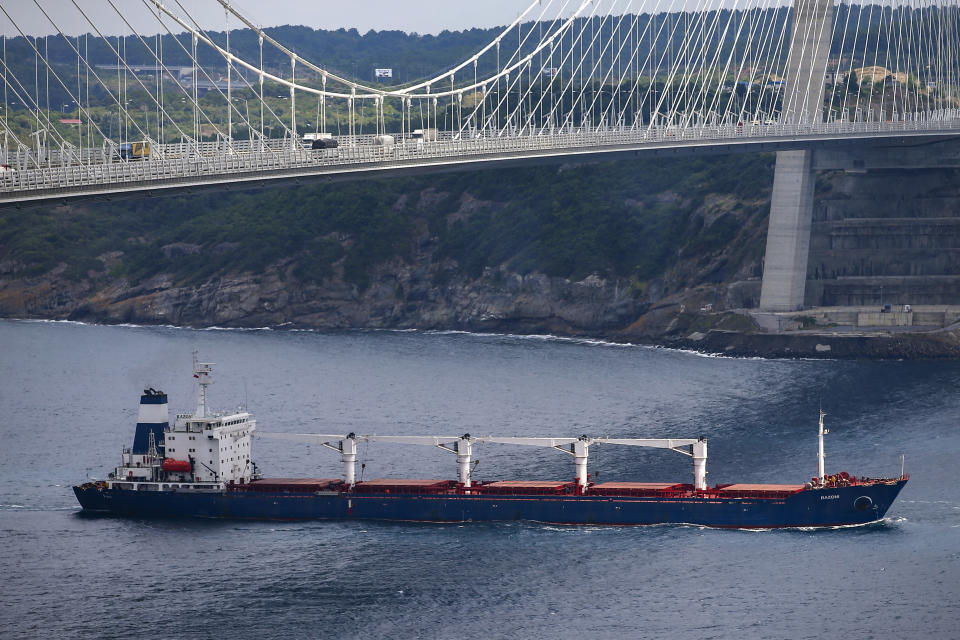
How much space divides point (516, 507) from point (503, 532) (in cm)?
196

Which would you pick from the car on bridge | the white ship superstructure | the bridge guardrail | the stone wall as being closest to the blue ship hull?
the white ship superstructure

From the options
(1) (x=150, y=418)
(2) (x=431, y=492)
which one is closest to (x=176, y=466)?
(1) (x=150, y=418)

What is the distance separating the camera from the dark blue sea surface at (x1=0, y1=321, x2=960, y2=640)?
52781 millimetres

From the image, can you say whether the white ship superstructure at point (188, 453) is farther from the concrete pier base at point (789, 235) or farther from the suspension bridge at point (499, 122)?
the concrete pier base at point (789, 235)

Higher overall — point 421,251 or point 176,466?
point 421,251

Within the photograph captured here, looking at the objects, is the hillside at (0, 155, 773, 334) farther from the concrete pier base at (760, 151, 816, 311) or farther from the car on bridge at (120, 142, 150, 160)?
the car on bridge at (120, 142, 150, 160)

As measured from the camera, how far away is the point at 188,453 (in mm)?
68875

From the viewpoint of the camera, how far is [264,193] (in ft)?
527

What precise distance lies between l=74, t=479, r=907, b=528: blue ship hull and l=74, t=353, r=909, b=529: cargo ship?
0.04m

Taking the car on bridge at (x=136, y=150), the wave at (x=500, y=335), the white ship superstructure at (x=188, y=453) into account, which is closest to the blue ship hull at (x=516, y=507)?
the white ship superstructure at (x=188, y=453)

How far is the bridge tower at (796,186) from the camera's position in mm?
113500

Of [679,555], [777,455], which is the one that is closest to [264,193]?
[777,455]

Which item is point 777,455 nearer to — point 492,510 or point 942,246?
A: point 492,510

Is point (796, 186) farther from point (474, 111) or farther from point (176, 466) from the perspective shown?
point (176, 466)
